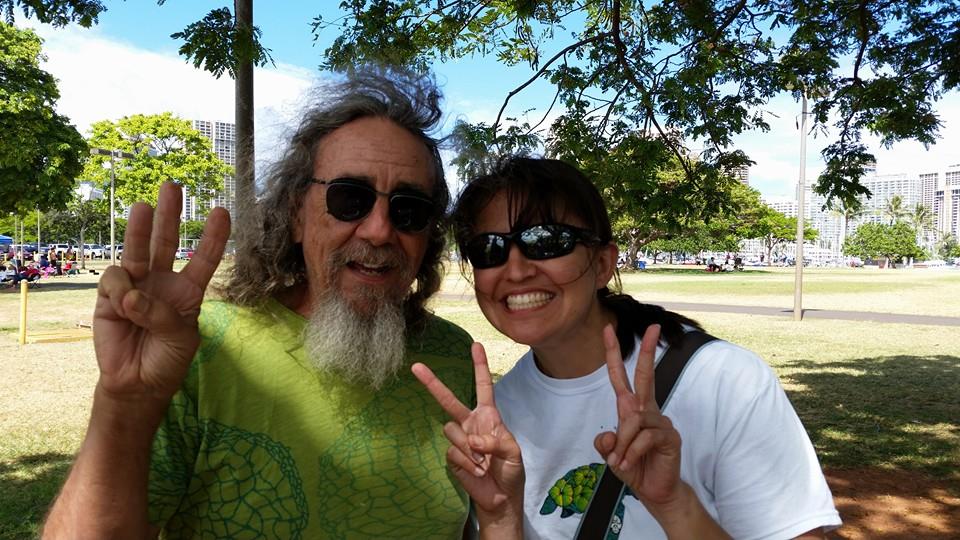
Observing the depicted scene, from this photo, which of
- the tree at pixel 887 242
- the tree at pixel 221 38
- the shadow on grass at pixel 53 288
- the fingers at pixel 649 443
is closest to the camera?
the fingers at pixel 649 443

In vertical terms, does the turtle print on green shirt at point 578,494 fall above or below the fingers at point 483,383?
below

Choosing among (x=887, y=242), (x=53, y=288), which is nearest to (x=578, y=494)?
(x=53, y=288)

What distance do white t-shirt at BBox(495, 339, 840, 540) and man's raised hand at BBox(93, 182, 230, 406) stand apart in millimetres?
1004

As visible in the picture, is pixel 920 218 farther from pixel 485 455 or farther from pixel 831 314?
pixel 485 455

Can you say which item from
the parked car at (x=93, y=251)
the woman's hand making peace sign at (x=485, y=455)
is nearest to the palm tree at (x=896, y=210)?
the parked car at (x=93, y=251)

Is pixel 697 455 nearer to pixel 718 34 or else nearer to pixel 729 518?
pixel 729 518

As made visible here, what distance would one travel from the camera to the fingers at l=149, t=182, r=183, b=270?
4.39 feet

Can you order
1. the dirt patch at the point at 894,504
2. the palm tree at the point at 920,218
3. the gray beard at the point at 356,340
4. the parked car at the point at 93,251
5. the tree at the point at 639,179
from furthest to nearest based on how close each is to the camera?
the palm tree at the point at 920,218 < the parked car at the point at 93,251 < the tree at the point at 639,179 < the dirt patch at the point at 894,504 < the gray beard at the point at 356,340

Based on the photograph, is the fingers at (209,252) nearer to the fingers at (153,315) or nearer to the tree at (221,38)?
the fingers at (153,315)

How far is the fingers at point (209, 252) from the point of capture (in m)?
1.37

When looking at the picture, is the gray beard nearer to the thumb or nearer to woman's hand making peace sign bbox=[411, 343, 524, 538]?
woman's hand making peace sign bbox=[411, 343, 524, 538]

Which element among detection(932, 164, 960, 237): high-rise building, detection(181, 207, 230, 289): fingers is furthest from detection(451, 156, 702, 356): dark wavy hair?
detection(932, 164, 960, 237): high-rise building

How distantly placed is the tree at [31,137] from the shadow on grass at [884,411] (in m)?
24.9

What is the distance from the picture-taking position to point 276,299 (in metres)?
2.06
